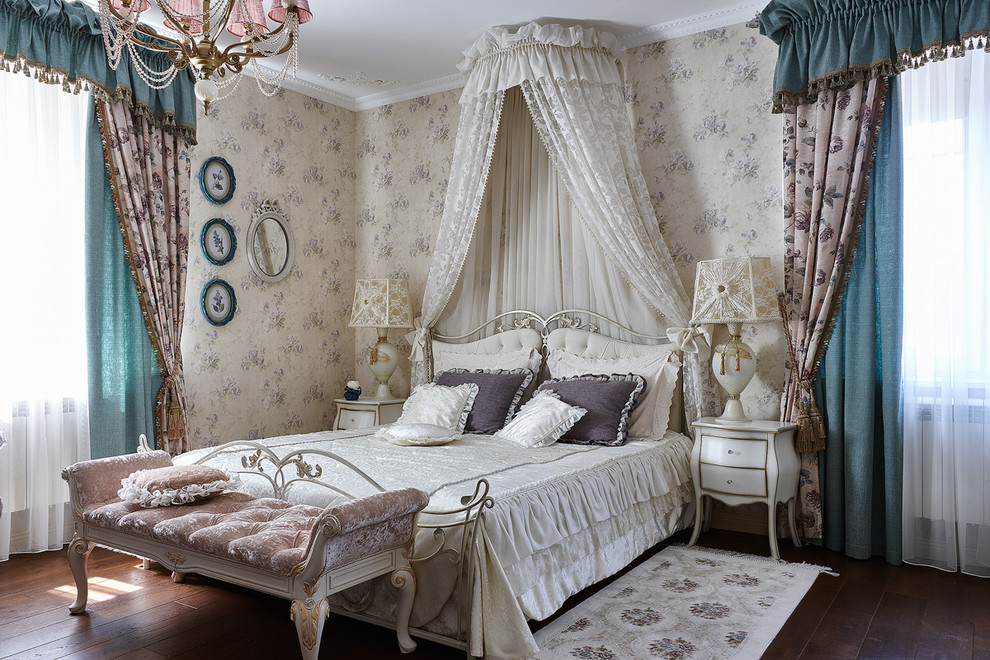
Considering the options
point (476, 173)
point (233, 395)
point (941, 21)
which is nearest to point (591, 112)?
point (476, 173)

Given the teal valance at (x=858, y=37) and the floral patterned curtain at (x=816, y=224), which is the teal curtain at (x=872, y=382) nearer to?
the floral patterned curtain at (x=816, y=224)

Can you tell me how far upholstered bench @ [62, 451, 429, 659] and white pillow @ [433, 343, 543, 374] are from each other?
2.11 metres

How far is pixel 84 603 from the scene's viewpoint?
3.11 m

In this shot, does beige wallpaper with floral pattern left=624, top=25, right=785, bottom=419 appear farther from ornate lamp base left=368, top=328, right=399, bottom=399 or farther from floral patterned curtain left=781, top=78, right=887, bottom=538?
ornate lamp base left=368, top=328, right=399, bottom=399

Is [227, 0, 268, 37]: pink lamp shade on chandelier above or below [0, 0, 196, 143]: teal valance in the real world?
below

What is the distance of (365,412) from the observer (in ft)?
17.1

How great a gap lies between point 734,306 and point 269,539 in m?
A: 2.65

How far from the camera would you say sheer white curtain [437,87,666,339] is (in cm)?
464

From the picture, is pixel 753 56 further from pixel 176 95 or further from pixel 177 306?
pixel 177 306

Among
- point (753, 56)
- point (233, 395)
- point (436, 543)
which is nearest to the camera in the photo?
point (436, 543)

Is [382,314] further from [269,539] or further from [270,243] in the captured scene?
[269,539]

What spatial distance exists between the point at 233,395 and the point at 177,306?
0.82 m

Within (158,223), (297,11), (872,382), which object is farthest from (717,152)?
(158,223)

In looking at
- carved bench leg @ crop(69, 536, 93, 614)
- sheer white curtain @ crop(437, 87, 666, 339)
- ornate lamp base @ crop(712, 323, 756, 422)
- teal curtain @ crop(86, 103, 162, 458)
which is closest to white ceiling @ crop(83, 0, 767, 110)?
sheer white curtain @ crop(437, 87, 666, 339)
